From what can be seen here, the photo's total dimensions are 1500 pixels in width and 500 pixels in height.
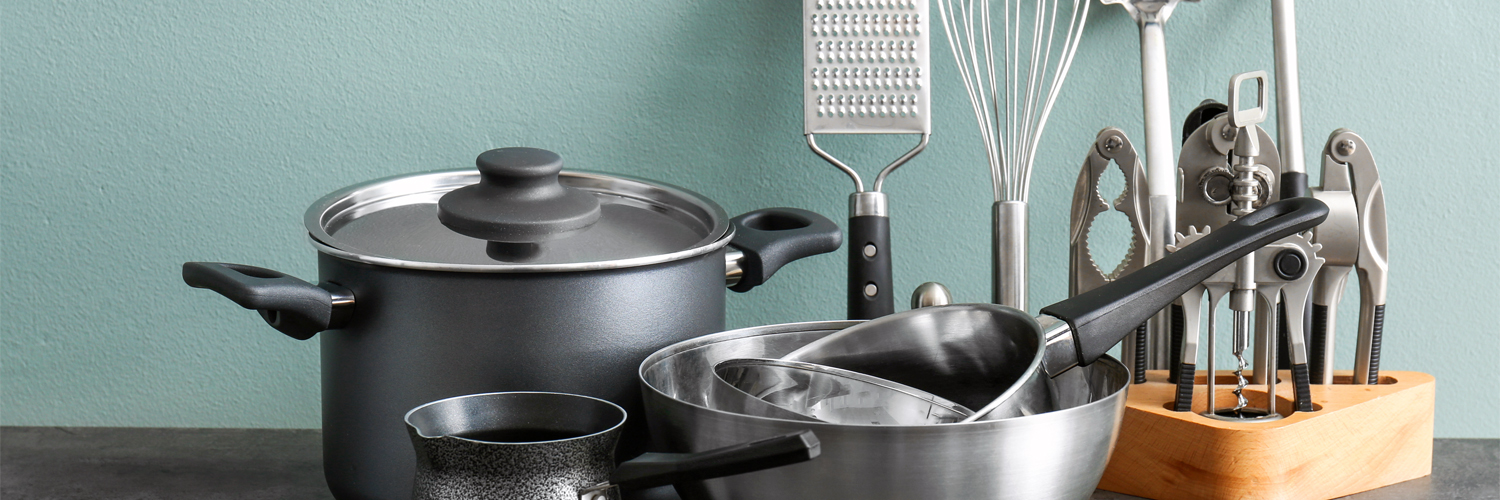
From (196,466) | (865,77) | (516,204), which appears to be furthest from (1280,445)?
(196,466)

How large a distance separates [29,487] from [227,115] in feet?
1.07

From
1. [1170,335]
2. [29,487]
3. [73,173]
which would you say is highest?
[73,173]

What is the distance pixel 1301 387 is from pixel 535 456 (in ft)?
1.68

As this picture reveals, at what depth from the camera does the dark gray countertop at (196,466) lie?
0.77 meters

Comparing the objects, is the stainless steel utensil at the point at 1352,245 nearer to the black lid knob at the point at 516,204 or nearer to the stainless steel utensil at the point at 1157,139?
the stainless steel utensil at the point at 1157,139

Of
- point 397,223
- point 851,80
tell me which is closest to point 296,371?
point 397,223

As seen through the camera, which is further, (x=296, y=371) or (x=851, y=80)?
(x=296, y=371)

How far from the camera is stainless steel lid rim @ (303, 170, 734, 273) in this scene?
59 centimetres

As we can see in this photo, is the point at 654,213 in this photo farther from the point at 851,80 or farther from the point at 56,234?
the point at 56,234

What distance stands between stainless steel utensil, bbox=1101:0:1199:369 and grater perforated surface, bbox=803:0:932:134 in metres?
0.16

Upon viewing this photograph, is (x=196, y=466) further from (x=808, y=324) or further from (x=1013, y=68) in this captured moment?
(x=1013, y=68)

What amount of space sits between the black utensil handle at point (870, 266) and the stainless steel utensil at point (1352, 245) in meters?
0.30

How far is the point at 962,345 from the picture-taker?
65 cm

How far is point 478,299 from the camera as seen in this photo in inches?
23.3
